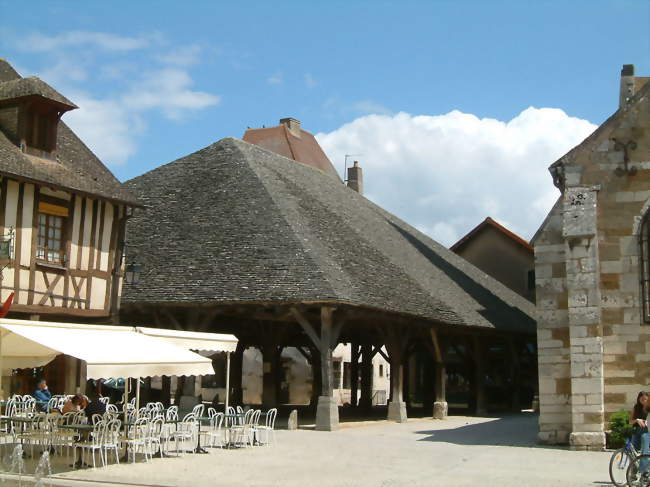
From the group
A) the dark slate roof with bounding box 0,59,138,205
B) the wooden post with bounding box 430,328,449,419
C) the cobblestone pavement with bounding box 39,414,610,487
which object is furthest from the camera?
the wooden post with bounding box 430,328,449,419

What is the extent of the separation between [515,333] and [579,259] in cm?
1153

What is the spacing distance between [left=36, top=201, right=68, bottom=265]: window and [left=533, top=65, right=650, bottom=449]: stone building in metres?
8.97

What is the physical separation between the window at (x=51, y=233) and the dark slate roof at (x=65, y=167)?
1.69 feet

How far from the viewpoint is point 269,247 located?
60.1ft

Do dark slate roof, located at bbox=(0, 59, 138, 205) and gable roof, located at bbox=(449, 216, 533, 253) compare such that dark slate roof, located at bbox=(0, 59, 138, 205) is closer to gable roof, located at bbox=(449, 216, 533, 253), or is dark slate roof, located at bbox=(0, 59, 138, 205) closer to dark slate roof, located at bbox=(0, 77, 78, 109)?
dark slate roof, located at bbox=(0, 77, 78, 109)

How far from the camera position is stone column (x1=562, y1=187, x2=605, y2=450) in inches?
522

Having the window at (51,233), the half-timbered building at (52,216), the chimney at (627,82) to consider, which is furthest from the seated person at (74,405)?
the chimney at (627,82)

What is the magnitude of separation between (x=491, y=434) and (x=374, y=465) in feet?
20.2

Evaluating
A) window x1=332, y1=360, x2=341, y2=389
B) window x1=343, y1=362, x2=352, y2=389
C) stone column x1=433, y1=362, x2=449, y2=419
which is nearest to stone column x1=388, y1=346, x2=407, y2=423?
stone column x1=433, y1=362, x2=449, y2=419

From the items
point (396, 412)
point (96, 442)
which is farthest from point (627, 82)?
point (96, 442)

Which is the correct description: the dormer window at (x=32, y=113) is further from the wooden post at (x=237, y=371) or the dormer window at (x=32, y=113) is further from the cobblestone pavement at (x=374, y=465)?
the wooden post at (x=237, y=371)

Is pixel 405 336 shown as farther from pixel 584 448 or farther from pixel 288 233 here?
pixel 584 448

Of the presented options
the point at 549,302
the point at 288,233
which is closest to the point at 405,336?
the point at 288,233

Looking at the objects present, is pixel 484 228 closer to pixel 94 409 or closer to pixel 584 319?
pixel 584 319
